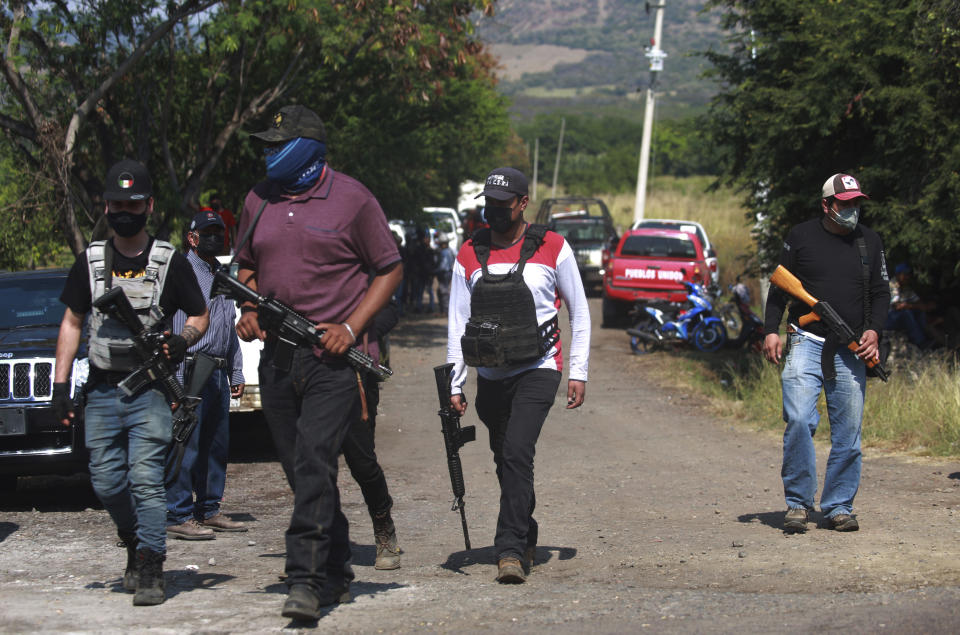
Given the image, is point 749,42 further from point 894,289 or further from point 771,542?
point 771,542

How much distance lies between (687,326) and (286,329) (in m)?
13.2

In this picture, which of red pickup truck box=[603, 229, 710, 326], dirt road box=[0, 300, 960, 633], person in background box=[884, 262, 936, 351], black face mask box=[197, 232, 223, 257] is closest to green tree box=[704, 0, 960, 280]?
person in background box=[884, 262, 936, 351]

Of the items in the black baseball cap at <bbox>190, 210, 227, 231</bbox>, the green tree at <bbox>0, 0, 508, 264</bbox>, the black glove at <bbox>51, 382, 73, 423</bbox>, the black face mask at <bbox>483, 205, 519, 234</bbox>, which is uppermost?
the green tree at <bbox>0, 0, 508, 264</bbox>

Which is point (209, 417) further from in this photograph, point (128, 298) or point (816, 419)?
point (816, 419)

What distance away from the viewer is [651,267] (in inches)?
811

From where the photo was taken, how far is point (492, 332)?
227 inches

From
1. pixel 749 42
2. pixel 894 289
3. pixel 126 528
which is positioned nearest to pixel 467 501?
pixel 126 528

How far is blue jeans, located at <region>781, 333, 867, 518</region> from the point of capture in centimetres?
690

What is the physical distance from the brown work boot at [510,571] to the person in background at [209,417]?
2239 mm

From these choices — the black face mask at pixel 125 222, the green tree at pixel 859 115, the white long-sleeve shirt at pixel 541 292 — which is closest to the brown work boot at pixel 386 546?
the white long-sleeve shirt at pixel 541 292

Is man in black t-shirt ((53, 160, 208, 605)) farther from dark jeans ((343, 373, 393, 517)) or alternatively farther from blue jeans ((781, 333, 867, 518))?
blue jeans ((781, 333, 867, 518))

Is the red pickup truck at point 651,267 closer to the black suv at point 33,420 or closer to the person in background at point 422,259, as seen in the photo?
the person in background at point 422,259

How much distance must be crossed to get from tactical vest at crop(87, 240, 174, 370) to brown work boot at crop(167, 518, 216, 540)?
2040mm

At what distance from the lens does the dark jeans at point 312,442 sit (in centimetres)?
485
